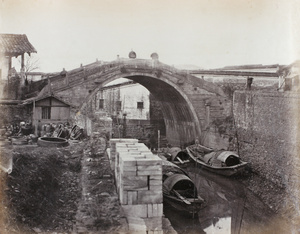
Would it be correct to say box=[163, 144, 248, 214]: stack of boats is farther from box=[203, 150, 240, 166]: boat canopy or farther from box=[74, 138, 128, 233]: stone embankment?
box=[74, 138, 128, 233]: stone embankment

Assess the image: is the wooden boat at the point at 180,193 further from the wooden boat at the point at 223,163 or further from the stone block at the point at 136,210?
the stone block at the point at 136,210

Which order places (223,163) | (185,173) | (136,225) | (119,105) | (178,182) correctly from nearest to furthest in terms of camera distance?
1. (136,225)
2. (178,182)
3. (185,173)
4. (223,163)
5. (119,105)

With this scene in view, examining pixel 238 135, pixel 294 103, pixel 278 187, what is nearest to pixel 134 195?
pixel 294 103

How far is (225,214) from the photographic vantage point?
32.2ft

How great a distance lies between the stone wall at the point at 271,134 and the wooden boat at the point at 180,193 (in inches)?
113

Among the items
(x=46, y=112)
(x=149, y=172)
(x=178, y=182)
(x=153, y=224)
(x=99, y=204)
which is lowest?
(x=178, y=182)

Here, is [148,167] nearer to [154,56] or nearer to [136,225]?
[136,225]

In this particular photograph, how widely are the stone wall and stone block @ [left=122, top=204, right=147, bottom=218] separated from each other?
5.76 metres

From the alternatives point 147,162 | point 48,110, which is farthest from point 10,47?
point 147,162

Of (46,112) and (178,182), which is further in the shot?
(46,112)

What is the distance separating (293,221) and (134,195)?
565 cm

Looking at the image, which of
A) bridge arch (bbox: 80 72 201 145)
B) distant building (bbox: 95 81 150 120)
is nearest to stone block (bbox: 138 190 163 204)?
bridge arch (bbox: 80 72 201 145)

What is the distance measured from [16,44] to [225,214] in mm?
7918

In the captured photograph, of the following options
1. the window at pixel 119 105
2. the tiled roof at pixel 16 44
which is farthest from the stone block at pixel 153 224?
the window at pixel 119 105
